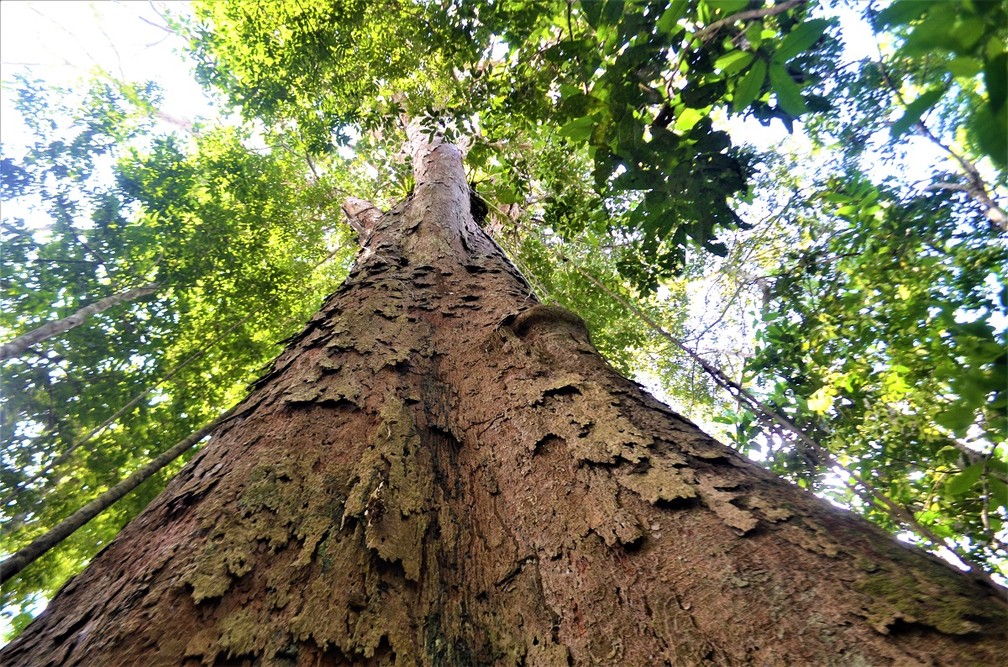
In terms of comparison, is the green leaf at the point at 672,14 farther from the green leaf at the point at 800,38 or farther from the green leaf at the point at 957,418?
the green leaf at the point at 957,418

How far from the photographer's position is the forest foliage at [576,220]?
5.21 feet

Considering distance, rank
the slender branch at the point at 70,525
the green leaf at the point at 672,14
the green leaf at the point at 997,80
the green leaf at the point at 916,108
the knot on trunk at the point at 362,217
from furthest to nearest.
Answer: the knot on trunk at the point at 362,217
the slender branch at the point at 70,525
the green leaf at the point at 672,14
the green leaf at the point at 916,108
the green leaf at the point at 997,80

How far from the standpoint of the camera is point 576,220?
3.58 m

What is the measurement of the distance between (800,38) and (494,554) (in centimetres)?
130

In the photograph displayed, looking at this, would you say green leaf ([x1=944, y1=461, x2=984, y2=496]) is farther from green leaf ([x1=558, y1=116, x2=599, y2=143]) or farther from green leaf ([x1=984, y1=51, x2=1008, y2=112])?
green leaf ([x1=558, y1=116, x2=599, y2=143])

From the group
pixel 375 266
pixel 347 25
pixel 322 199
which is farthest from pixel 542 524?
pixel 322 199

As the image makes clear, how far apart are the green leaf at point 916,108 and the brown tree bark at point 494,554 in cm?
68

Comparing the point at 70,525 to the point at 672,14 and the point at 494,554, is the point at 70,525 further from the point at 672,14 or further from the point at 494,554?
the point at 672,14

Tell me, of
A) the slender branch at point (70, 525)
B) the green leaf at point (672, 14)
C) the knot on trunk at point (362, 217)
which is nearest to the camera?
the green leaf at point (672, 14)

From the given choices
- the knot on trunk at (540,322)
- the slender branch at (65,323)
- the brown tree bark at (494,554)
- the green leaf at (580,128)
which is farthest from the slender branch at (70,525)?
the slender branch at (65,323)

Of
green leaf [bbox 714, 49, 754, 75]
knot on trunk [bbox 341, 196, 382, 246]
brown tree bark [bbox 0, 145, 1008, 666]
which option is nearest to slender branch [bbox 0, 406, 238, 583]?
brown tree bark [bbox 0, 145, 1008, 666]

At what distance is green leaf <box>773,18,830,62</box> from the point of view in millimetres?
997

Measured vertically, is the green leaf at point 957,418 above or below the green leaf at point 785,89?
below

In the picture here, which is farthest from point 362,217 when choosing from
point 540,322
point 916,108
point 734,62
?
point 916,108
